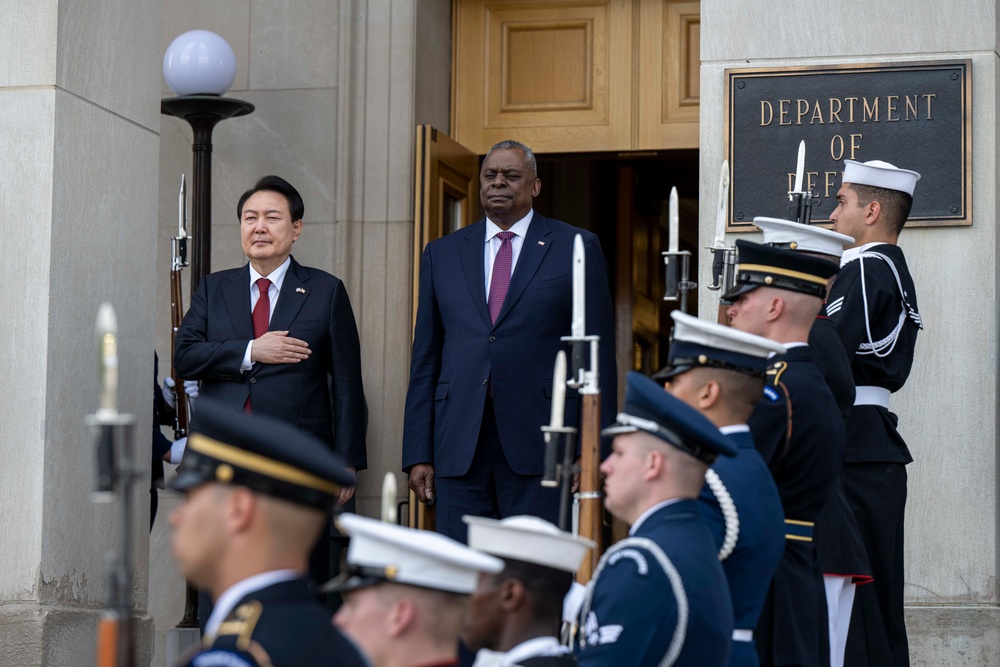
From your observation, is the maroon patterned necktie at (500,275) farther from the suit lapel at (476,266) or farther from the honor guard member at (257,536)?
the honor guard member at (257,536)

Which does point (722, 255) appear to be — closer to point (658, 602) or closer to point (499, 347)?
point (499, 347)

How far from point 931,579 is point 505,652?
3894mm

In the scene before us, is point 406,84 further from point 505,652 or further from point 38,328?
point 505,652

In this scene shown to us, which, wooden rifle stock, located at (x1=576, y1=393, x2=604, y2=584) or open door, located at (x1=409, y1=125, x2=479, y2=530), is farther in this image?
open door, located at (x1=409, y1=125, x2=479, y2=530)

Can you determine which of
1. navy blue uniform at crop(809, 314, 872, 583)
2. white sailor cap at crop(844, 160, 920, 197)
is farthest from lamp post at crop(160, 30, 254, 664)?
navy blue uniform at crop(809, 314, 872, 583)

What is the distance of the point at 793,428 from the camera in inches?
205

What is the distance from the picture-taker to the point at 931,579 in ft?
23.6

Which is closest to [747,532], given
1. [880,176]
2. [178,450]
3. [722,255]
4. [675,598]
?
[675,598]

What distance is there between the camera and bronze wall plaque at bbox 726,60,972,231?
7332mm

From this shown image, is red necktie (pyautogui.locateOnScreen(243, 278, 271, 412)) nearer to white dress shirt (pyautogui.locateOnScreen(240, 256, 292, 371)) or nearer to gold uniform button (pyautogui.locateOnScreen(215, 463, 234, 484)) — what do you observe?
white dress shirt (pyautogui.locateOnScreen(240, 256, 292, 371))

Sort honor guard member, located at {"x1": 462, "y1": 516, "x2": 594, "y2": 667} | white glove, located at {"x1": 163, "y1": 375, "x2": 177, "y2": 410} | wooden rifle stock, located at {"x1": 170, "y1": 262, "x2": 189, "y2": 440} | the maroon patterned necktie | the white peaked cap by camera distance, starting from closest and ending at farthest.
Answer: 1. honor guard member, located at {"x1": 462, "y1": 516, "x2": 594, "y2": 667}
2. the white peaked cap
3. the maroon patterned necktie
4. wooden rifle stock, located at {"x1": 170, "y1": 262, "x2": 189, "y2": 440}
5. white glove, located at {"x1": 163, "y1": 375, "x2": 177, "y2": 410}

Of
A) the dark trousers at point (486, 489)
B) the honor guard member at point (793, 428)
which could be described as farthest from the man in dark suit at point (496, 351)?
the honor guard member at point (793, 428)

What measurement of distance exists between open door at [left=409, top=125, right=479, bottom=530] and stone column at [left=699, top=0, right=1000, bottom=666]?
1.75m

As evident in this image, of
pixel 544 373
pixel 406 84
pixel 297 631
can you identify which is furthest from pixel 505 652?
pixel 406 84
